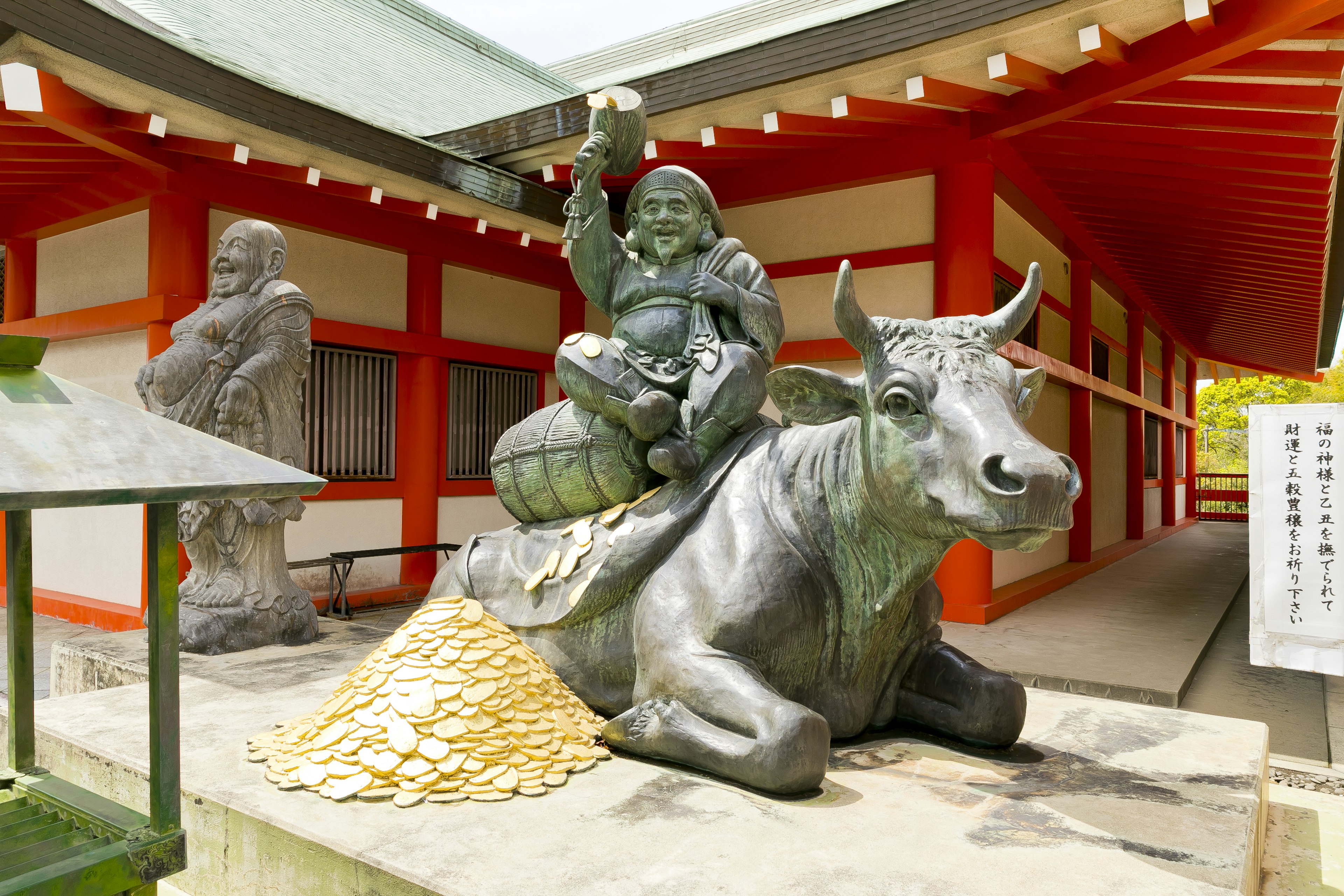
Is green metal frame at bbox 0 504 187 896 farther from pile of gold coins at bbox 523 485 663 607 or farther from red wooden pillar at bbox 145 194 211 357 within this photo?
red wooden pillar at bbox 145 194 211 357

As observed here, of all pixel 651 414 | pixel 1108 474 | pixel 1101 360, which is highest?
pixel 1101 360

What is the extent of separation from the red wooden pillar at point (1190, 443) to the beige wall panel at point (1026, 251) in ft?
47.1

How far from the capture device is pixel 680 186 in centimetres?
296

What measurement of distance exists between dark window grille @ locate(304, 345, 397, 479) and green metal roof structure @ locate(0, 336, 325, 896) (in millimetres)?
5392

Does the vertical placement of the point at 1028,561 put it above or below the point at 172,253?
below

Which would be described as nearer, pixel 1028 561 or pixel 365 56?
pixel 1028 561

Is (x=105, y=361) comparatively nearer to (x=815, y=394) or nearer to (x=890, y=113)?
(x=890, y=113)

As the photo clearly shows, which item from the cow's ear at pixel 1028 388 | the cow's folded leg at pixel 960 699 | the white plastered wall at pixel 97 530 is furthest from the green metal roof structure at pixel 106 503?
the white plastered wall at pixel 97 530

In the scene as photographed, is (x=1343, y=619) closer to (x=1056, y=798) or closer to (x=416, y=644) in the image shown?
(x=1056, y=798)

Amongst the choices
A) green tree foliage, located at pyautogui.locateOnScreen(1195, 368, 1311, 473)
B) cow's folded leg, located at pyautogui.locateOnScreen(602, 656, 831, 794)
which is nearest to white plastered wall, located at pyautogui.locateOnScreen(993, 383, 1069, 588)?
cow's folded leg, located at pyautogui.locateOnScreen(602, 656, 831, 794)

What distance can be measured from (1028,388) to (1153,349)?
16.5 metres

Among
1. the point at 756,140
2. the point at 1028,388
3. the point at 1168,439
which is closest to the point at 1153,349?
the point at 1168,439

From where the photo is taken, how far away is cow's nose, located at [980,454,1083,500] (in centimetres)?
176

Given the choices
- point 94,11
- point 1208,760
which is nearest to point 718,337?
point 1208,760
